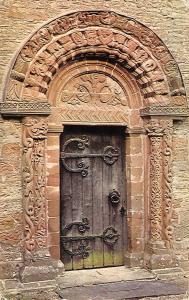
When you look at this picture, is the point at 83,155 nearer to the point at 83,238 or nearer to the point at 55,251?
the point at 83,238

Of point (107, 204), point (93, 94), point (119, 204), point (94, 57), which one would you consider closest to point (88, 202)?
point (107, 204)

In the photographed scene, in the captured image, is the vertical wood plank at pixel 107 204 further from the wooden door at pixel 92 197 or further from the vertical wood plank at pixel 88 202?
the vertical wood plank at pixel 88 202

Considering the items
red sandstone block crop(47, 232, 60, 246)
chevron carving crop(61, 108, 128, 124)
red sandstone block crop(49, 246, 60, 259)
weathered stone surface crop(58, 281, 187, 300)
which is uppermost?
chevron carving crop(61, 108, 128, 124)

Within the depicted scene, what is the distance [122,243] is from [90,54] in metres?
2.75

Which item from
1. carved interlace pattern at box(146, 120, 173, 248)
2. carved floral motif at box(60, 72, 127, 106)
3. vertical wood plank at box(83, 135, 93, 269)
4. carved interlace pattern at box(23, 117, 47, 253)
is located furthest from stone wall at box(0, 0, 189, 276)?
vertical wood plank at box(83, 135, 93, 269)

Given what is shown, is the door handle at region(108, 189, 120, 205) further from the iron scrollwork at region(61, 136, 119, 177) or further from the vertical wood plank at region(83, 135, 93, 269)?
the iron scrollwork at region(61, 136, 119, 177)

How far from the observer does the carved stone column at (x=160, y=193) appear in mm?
6871

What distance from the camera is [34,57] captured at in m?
6.37

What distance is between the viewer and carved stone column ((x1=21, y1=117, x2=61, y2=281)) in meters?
6.27

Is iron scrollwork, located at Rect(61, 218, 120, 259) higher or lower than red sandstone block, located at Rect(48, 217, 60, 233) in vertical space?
lower

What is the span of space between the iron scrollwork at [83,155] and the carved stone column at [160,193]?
57cm

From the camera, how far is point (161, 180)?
6.92 meters

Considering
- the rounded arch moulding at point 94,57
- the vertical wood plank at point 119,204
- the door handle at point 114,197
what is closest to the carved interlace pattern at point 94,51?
the rounded arch moulding at point 94,57

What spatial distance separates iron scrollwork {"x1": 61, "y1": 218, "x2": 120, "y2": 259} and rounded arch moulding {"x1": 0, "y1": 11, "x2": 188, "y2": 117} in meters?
1.72
